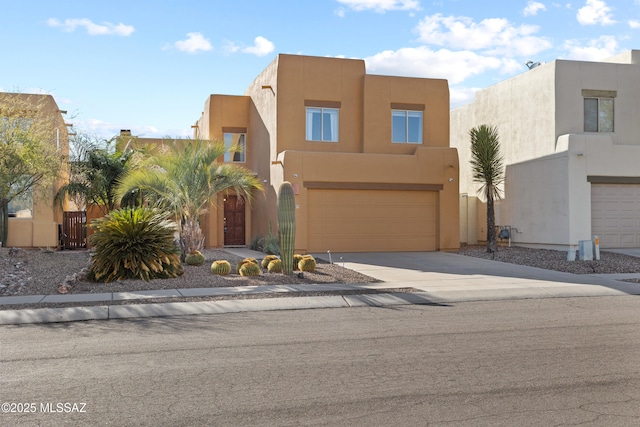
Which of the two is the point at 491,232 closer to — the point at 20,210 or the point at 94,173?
the point at 94,173

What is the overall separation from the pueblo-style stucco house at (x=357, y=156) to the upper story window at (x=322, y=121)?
0.04m

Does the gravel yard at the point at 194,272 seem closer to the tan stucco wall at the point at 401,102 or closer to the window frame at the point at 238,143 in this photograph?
the tan stucco wall at the point at 401,102

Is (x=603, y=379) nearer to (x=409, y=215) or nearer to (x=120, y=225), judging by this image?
(x=120, y=225)

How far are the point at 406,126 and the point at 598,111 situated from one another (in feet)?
23.7

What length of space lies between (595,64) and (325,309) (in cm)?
1799

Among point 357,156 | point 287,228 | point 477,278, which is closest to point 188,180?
point 287,228

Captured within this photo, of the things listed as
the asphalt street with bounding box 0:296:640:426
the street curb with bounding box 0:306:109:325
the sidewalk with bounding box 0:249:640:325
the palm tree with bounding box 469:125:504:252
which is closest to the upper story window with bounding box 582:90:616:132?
the palm tree with bounding box 469:125:504:252

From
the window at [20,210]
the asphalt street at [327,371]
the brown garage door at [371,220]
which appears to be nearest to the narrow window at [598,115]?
the brown garage door at [371,220]

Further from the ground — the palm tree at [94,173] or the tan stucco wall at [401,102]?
the tan stucco wall at [401,102]

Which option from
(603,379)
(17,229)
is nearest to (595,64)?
(603,379)

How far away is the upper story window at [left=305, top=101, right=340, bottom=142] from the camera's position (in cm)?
2433

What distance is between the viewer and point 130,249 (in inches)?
575

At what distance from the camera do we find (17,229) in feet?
78.7

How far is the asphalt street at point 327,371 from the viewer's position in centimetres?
548
